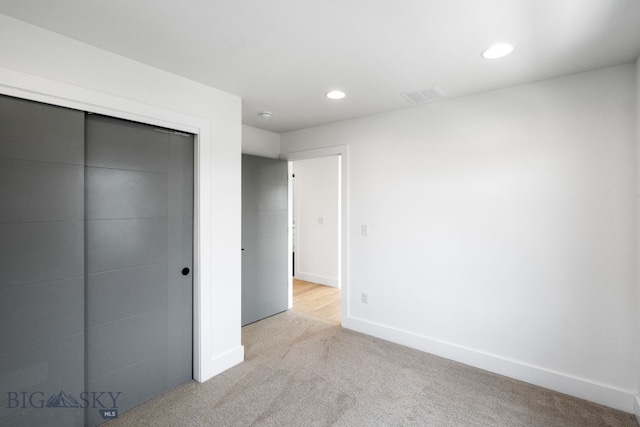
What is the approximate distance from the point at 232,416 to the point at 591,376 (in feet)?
8.62

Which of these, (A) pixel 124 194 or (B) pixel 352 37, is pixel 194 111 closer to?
(A) pixel 124 194

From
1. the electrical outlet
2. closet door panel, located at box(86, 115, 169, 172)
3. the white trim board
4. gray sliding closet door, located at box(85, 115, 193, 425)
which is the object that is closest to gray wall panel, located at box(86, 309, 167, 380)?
gray sliding closet door, located at box(85, 115, 193, 425)

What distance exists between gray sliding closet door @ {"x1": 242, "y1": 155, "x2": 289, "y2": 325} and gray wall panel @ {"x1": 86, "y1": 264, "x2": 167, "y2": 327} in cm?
144

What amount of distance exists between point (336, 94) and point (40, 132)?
82.7 inches

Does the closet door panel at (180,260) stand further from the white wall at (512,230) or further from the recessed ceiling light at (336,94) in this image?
the white wall at (512,230)

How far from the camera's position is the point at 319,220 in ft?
18.7

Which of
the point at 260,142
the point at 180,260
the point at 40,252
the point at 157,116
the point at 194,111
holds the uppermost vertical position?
the point at 260,142

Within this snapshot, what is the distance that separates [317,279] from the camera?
18.8 feet

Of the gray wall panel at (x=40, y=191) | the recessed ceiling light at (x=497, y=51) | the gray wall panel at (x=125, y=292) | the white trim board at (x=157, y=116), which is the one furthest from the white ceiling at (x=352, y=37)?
the gray wall panel at (x=125, y=292)

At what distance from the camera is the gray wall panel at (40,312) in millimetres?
1628

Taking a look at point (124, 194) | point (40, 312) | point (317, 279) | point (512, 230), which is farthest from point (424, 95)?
point (317, 279)

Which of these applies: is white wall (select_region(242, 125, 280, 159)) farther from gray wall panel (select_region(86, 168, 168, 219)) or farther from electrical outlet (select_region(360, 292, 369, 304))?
electrical outlet (select_region(360, 292, 369, 304))

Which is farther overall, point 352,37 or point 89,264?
point 89,264

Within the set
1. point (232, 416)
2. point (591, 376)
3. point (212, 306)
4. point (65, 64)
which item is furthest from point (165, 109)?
point (591, 376)
